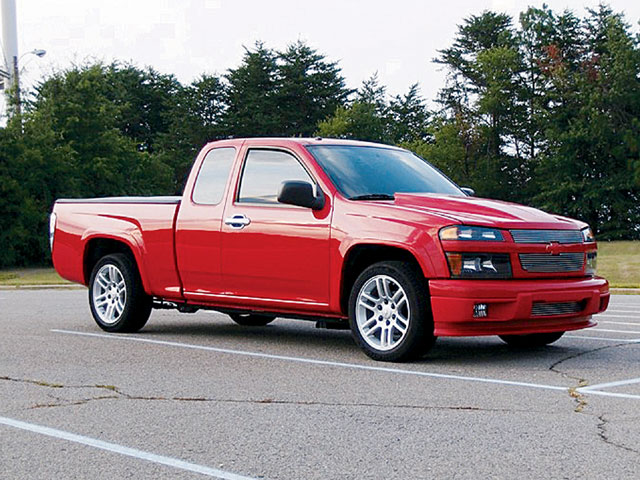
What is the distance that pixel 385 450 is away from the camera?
4.96m

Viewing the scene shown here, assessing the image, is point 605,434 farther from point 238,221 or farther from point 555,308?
point 238,221

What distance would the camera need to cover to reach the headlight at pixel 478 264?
25.0 feet

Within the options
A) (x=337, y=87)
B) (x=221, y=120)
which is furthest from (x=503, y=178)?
(x=221, y=120)

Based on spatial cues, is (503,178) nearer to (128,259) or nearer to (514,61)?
(514,61)

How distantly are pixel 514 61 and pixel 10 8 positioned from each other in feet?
121

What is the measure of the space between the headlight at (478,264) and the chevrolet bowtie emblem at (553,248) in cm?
45

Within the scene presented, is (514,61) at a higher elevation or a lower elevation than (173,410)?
higher

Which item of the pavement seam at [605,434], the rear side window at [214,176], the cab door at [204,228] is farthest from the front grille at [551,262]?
the rear side window at [214,176]

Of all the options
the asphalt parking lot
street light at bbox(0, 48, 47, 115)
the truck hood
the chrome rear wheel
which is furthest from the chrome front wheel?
street light at bbox(0, 48, 47, 115)

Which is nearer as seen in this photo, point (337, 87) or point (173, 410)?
point (173, 410)

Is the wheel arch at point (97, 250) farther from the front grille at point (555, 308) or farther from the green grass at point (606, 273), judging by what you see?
the green grass at point (606, 273)

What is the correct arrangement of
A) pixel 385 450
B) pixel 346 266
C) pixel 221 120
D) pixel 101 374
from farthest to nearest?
1. pixel 221 120
2. pixel 346 266
3. pixel 101 374
4. pixel 385 450

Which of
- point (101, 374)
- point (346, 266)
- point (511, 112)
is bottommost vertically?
point (101, 374)

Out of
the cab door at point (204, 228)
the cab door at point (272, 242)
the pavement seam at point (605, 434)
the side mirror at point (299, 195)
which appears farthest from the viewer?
the cab door at point (204, 228)
